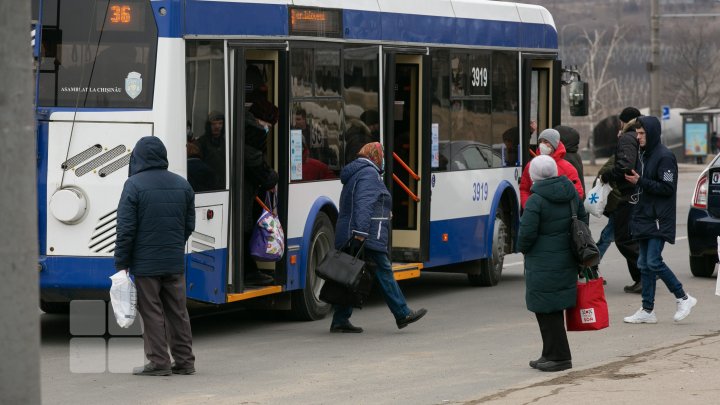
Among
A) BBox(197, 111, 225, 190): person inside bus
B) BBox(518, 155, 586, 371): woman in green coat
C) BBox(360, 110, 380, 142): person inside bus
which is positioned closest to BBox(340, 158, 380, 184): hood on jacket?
BBox(197, 111, 225, 190): person inside bus

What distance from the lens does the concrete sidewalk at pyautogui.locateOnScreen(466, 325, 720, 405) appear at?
838cm

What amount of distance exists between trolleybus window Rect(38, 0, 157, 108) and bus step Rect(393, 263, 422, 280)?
12.9ft

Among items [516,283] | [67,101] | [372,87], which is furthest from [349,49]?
[516,283]

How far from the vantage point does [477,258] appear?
1577cm

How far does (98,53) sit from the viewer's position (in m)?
11.0

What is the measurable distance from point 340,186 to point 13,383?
871 centimetres

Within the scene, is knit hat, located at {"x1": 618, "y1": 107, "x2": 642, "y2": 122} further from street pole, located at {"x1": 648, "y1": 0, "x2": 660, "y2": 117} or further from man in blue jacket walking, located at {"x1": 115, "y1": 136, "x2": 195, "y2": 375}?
street pole, located at {"x1": 648, "y1": 0, "x2": 660, "y2": 117}

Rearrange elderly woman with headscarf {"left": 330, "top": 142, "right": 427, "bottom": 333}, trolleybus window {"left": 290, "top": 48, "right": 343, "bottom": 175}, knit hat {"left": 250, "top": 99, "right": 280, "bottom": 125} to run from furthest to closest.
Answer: trolleybus window {"left": 290, "top": 48, "right": 343, "bottom": 175}
knit hat {"left": 250, "top": 99, "right": 280, "bottom": 125}
elderly woman with headscarf {"left": 330, "top": 142, "right": 427, "bottom": 333}

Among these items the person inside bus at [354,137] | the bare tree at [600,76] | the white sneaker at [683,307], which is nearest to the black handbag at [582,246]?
the white sneaker at [683,307]

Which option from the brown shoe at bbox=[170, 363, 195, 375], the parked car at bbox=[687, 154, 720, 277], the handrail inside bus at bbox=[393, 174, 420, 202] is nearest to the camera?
the brown shoe at bbox=[170, 363, 195, 375]

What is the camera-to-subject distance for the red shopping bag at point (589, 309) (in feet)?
32.2

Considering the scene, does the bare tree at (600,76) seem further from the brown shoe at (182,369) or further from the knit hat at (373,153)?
the brown shoe at (182,369)

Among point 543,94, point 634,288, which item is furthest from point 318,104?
point 543,94

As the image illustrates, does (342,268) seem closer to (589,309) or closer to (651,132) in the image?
(589,309)
